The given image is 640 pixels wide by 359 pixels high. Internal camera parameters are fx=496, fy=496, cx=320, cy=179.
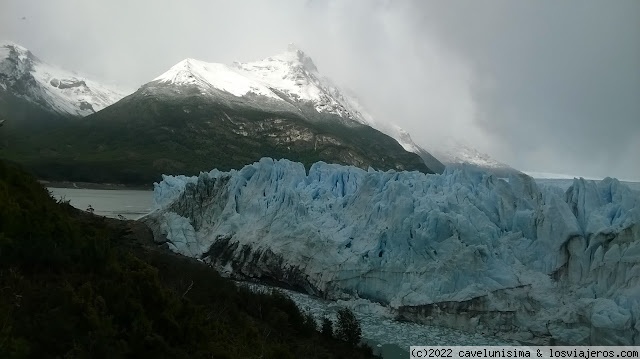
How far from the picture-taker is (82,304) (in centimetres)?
436

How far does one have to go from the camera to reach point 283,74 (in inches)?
6521

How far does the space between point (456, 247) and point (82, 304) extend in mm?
10108

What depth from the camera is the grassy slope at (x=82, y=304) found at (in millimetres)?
4027

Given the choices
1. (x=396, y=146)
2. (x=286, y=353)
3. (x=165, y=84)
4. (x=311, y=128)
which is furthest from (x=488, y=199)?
(x=165, y=84)

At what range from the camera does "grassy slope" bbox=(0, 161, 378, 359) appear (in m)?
4.03

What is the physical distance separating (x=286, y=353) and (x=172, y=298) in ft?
4.84

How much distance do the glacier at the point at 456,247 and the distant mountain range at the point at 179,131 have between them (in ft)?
137

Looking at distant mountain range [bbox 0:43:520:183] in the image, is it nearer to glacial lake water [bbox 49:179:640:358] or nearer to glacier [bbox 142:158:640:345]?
glacier [bbox 142:158:640:345]

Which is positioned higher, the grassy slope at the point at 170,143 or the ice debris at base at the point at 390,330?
the grassy slope at the point at 170,143

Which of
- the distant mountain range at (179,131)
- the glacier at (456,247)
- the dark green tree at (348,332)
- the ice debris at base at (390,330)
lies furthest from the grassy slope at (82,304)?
the distant mountain range at (179,131)

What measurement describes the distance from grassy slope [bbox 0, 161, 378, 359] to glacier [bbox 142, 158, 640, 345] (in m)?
6.15

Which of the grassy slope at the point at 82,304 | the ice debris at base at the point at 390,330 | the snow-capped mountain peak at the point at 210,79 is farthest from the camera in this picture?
the snow-capped mountain peak at the point at 210,79

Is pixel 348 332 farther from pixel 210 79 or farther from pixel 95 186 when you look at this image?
pixel 210 79

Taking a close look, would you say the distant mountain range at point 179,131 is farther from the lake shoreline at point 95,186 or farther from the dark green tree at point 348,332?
the dark green tree at point 348,332
